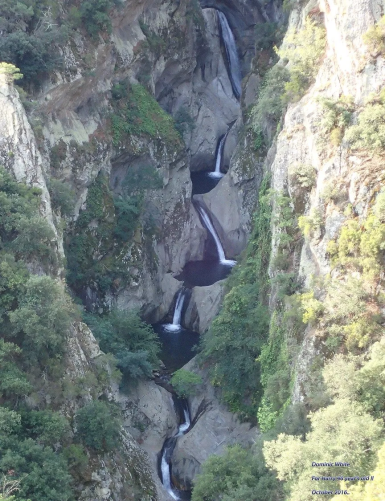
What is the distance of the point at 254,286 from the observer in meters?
28.4

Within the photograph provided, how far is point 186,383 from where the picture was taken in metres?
28.9

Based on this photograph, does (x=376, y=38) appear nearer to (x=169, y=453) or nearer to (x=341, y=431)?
(x=341, y=431)

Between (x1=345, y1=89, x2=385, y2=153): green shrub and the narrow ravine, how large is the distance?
17.0 metres

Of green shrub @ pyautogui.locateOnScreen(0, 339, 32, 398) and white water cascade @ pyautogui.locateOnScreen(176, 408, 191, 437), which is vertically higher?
green shrub @ pyautogui.locateOnScreen(0, 339, 32, 398)

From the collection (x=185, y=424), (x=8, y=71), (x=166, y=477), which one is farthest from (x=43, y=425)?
(x=8, y=71)

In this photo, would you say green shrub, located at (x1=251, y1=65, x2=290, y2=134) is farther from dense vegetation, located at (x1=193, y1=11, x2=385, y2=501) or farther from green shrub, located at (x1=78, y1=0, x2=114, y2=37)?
green shrub, located at (x1=78, y1=0, x2=114, y2=37)

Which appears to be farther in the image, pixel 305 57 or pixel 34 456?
pixel 305 57

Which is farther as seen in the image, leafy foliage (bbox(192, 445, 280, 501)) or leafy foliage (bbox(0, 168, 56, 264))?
leafy foliage (bbox(0, 168, 56, 264))

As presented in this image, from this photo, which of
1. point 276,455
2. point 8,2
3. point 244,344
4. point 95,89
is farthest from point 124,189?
point 276,455

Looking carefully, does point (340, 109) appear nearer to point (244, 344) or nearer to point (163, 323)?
point (244, 344)

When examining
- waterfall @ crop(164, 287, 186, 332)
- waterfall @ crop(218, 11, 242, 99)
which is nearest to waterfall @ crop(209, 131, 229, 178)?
waterfall @ crop(218, 11, 242, 99)

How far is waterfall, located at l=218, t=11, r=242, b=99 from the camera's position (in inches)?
2120

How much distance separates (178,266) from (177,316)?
554 cm

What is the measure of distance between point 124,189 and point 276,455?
24.7m
